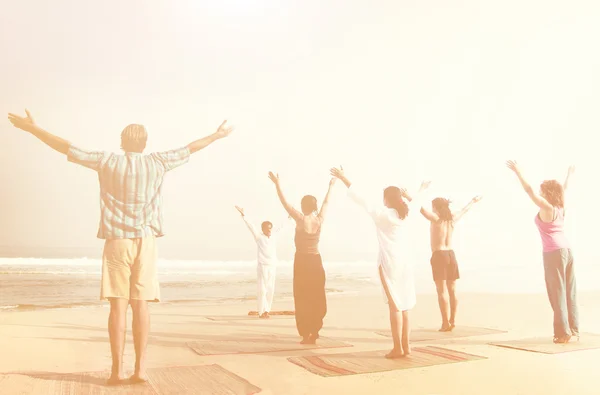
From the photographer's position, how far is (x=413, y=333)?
19.6ft

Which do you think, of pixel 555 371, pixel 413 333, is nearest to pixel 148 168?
pixel 555 371

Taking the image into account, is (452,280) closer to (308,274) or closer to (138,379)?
(308,274)

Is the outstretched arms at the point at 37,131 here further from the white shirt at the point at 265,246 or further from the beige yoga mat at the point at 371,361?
the white shirt at the point at 265,246

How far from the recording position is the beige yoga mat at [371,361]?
3.91 metres

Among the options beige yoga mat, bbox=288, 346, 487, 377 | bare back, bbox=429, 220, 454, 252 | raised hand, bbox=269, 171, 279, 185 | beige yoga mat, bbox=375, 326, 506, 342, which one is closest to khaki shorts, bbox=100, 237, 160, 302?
beige yoga mat, bbox=288, 346, 487, 377

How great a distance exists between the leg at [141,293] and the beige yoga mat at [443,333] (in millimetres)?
2968

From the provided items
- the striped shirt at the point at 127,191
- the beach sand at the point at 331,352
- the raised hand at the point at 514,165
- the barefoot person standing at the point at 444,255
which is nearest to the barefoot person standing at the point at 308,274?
the beach sand at the point at 331,352

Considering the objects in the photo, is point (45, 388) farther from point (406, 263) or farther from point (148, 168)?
point (406, 263)

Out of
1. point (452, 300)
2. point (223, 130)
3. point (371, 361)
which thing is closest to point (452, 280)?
point (452, 300)

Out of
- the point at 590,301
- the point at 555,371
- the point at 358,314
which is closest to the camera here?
the point at 555,371

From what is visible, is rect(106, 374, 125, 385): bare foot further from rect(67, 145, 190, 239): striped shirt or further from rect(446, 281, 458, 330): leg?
rect(446, 281, 458, 330): leg

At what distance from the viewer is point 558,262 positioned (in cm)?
516

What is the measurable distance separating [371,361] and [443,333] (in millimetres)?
1996

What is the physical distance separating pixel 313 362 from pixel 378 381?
720 mm
